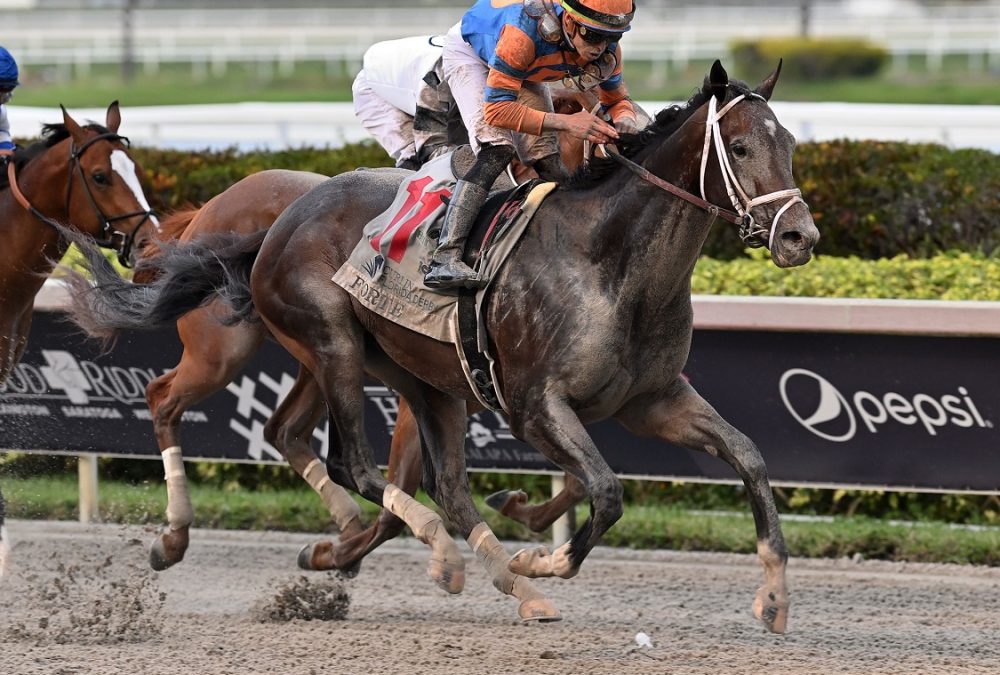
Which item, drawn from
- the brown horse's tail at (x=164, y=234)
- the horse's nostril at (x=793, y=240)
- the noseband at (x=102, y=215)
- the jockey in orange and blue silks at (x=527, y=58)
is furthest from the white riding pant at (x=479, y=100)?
the noseband at (x=102, y=215)

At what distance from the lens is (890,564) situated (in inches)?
262

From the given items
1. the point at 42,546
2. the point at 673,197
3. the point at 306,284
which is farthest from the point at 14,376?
the point at 673,197

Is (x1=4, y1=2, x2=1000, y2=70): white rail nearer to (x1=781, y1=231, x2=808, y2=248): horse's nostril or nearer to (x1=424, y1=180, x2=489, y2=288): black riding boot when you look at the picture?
(x1=424, y1=180, x2=489, y2=288): black riding boot

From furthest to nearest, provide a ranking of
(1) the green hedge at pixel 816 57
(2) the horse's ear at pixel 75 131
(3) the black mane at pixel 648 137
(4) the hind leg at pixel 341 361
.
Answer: (1) the green hedge at pixel 816 57, (2) the horse's ear at pixel 75 131, (4) the hind leg at pixel 341 361, (3) the black mane at pixel 648 137

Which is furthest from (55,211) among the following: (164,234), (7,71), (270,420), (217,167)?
(217,167)

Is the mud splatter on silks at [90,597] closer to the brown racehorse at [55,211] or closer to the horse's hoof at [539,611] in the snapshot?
the brown racehorse at [55,211]

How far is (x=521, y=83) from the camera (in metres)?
4.96

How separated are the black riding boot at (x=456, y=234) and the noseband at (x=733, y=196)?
0.63 metres

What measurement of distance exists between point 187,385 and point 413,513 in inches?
61.7

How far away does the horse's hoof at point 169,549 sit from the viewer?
6203 millimetres

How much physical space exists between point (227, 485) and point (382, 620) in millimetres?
2354

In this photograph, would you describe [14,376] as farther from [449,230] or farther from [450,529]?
[449,230]

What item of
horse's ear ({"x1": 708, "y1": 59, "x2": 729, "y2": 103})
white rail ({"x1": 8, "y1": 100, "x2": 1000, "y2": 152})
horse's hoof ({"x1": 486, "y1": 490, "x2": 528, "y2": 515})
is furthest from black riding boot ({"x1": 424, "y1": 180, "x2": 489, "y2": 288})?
white rail ({"x1": 8, "y1": 100, "x2": 1000, "y2": 152})

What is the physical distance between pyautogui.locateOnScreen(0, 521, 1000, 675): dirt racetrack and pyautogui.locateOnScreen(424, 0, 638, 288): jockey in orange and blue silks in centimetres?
128
